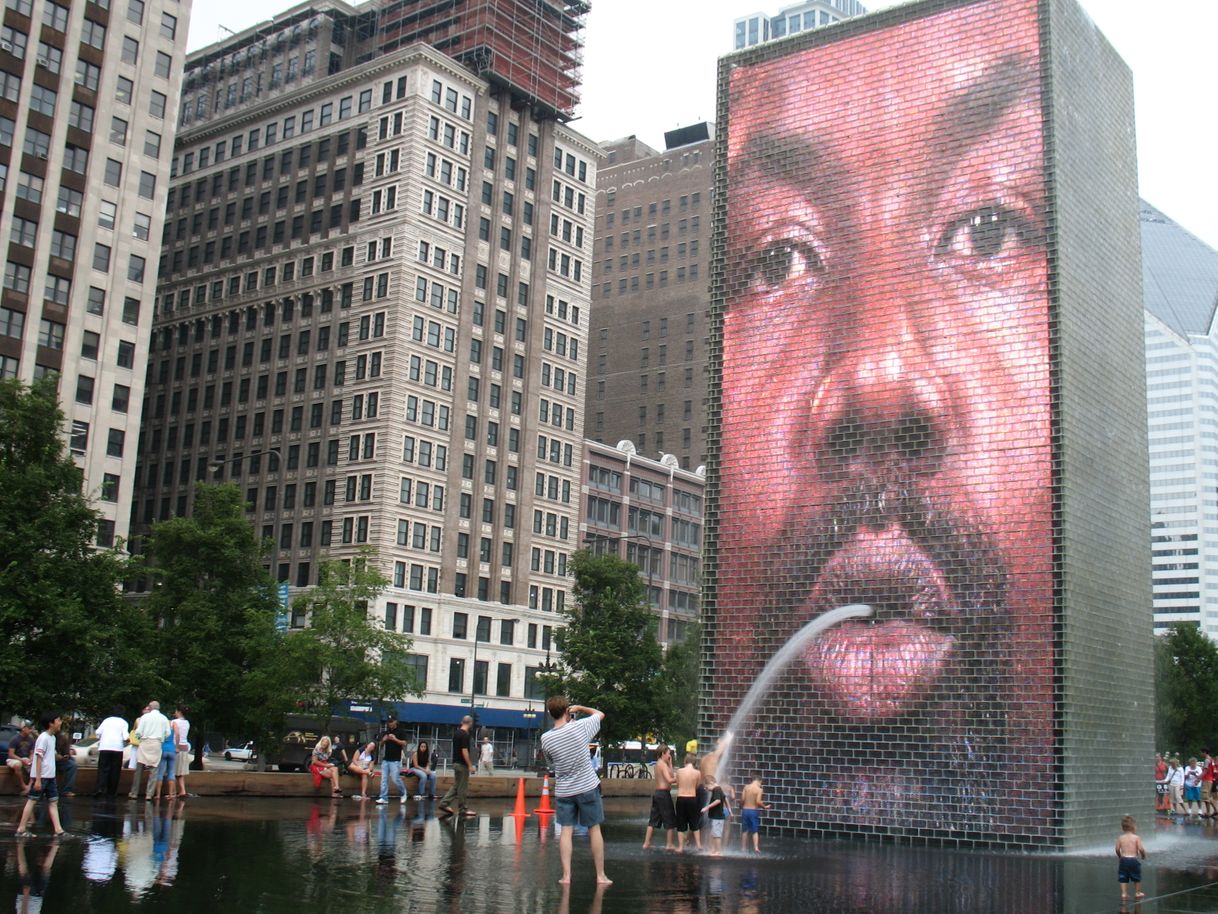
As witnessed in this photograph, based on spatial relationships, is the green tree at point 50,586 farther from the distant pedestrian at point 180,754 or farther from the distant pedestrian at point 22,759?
the distant pedestrian at point 22,759

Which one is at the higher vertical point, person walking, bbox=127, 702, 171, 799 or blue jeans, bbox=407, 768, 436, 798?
person walking, bbox=127, 702, 171, 799

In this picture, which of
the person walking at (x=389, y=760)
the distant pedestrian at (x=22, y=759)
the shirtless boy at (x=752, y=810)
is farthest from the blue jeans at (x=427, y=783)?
the shirtless boy at (x=752, y=810)

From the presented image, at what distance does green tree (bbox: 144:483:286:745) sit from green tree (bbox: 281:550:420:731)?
3.71 ft

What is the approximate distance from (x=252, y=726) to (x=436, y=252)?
5383 cm

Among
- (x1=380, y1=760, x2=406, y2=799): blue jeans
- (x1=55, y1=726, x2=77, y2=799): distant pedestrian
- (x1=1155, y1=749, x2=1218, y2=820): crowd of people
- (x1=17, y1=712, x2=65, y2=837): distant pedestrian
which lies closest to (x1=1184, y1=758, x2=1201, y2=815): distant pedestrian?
(x1=1155, y1=749, x2=1218, y2=820): crowd of people

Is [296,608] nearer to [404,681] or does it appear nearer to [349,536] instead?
[404,681]

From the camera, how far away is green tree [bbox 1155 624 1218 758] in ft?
294

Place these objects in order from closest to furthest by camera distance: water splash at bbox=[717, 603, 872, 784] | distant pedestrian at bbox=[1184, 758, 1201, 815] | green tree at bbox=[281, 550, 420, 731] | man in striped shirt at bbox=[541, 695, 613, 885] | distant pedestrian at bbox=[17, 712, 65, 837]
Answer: man in striped shirt at bbox=[541, 695, 613, 885] → distant pedestrian at bbox=[17, 712, 65, 837] → water splash at bbox=[717, 603, 872, 784] → distant pedestrian at bbox=[1184, 758, 1201, 815] → green tree at bbox=[281, 550, 420, 731]

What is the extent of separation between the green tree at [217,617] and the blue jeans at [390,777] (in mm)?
20653

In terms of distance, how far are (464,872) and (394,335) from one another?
83.8 metres

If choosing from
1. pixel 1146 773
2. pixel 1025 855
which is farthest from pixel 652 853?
pixel 1146 773

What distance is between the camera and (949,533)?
32.4 meters

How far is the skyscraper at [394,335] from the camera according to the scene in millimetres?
99812

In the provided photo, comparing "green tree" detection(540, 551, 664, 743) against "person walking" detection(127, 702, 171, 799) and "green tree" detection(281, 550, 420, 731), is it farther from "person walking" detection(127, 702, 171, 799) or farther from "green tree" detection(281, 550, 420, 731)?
"person walking" detection(127, 702, 171, 799)
